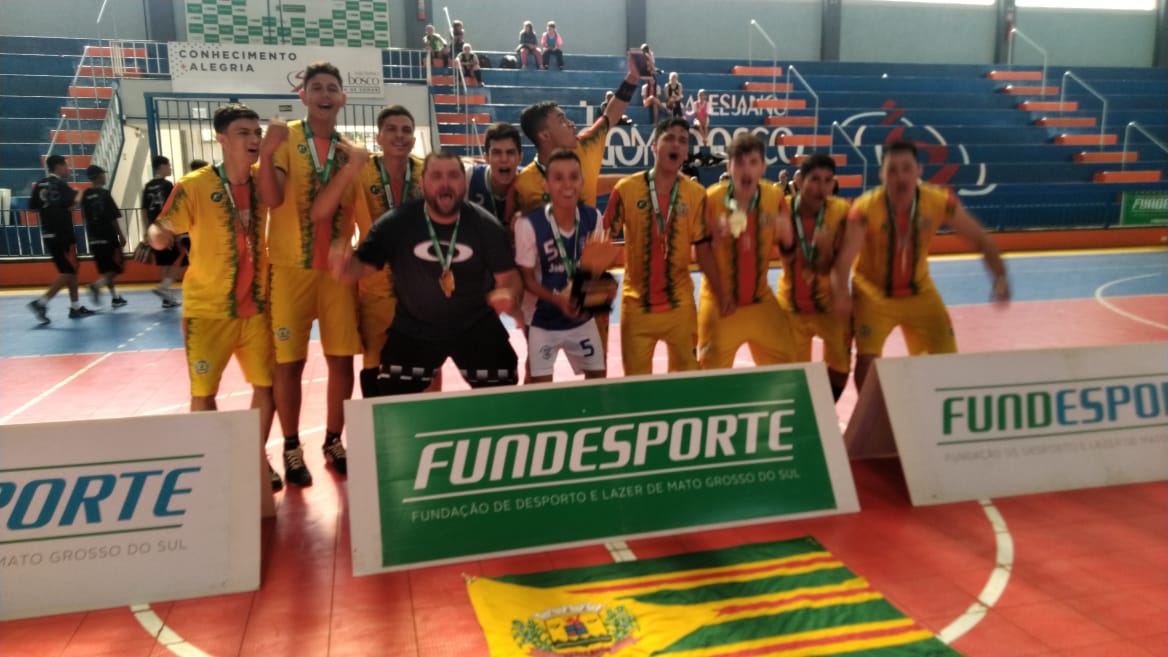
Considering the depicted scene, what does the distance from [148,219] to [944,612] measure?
41.0 ft

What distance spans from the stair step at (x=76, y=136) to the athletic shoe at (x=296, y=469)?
647 inches

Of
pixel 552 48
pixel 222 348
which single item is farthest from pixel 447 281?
pixel 552 48

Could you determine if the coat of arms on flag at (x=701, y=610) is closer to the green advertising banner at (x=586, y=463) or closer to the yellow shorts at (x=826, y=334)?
the green advertising banner at (x=586, y=463)

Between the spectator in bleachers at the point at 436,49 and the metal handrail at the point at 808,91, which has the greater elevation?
the spectator in bleachers at the point at 436,49

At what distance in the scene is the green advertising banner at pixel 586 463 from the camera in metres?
4.04

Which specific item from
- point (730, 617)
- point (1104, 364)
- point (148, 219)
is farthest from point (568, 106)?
point (730, 617)

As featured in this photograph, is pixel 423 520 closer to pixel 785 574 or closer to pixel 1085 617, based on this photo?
pixel 785 574

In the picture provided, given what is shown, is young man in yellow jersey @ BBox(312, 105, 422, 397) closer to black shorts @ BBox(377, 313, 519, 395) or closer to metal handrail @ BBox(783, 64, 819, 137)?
black shorts @ BBox(377, 313, 519, 395)

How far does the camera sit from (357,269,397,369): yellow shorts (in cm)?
519

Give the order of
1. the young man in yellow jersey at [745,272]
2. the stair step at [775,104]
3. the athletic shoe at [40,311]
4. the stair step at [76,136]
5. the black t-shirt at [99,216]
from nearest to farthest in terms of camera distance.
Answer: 1. the young man in yellow jersey at [745,272]
2. the athletic shoe at [40,311]
3. the black t-shirt at [99,216]
4. the stair step at [76,136]
5. the stair step at [775,104]

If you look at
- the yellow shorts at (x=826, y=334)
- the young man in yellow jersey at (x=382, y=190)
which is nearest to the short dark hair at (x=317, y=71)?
the young man in yellow jersey at (x=382, y=190)

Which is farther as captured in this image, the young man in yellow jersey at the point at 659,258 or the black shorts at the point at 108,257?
the black shorts at the point at 108,257

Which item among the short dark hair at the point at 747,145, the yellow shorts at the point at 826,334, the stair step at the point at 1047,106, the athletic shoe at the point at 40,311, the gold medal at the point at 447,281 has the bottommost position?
the athletic shoe at the point at 40,311

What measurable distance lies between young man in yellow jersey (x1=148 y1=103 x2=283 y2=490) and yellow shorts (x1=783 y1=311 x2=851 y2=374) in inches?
141
